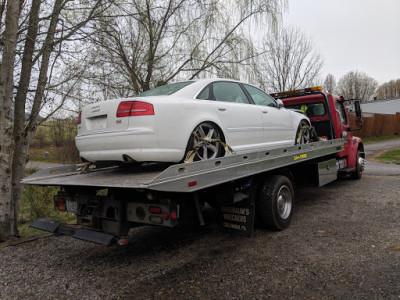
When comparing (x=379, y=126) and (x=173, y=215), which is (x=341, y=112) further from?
(x=379, y=126)

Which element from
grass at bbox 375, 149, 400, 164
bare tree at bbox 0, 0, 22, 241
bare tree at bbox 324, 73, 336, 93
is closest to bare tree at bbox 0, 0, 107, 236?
bare tree at bbox 0, 0, 22, 241

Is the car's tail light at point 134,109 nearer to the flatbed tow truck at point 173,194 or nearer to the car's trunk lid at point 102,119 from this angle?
the car's trunk lid at point 102,119

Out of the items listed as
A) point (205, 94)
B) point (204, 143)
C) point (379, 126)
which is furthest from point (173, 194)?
point (379, 126)

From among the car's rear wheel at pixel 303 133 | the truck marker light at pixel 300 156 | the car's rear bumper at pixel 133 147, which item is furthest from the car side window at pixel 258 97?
the car's rear bumper at pixel 133 147

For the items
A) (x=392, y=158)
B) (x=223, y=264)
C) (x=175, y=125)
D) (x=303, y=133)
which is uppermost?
(x=175, y=125)

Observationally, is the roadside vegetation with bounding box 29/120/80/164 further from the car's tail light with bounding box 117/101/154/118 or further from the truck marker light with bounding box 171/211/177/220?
the truck marker light with bounding box 171/211/177/220

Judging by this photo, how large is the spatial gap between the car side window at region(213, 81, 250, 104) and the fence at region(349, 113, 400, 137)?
2356 centimetres

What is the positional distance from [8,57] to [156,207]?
3.51m

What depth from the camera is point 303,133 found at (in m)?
6.30

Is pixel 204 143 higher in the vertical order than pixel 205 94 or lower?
lower

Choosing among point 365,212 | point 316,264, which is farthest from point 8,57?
point 365,212

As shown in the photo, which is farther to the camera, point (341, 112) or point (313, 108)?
point (341, 112)

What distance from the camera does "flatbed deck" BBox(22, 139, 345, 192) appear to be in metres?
2.66

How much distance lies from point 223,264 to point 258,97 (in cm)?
283
